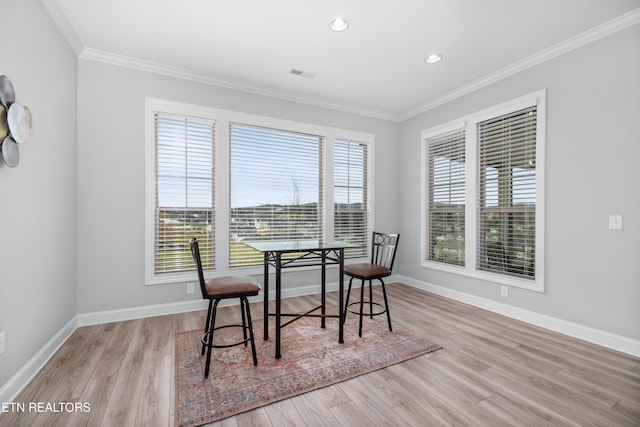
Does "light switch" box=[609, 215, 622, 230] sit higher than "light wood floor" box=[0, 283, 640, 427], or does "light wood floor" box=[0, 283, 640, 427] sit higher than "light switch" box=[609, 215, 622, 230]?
"light switch" box=[609, 215, 622, 230]

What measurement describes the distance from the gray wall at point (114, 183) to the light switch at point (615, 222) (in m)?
4.39

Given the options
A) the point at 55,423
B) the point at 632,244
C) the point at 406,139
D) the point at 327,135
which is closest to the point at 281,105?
the point at 327,135

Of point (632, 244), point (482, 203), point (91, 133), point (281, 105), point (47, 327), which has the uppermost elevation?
point (281, 105)

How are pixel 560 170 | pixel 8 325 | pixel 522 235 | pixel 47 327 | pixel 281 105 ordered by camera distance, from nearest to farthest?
pixel 8 325, pixel 47 327, pixel 560 170, pixel 522 235, pixel 281 105

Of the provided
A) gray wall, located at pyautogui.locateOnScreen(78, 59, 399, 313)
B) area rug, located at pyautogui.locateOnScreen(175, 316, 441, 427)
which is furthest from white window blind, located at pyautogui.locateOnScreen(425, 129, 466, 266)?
gray wall, located at pyautogui.locateOnScreen(78, 59, 399, 313)

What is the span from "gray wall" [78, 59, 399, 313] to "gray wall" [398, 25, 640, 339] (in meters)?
4.03

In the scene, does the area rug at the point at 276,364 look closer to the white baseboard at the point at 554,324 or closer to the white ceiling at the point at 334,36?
the white baseboard at the point at 554,324

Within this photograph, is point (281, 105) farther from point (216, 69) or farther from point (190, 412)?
point (190, 412)

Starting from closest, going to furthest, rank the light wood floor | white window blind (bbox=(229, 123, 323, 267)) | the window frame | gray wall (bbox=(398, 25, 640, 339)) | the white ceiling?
the light wood floor < the white ceiling < gray wall (bbox=(398, 25, 640, 339)) < the window frame < white window blind (bbox=(229, 123, 323, 267))

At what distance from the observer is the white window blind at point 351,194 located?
15.0 ft

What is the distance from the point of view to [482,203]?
3.78 meters

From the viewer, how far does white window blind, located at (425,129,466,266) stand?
4066 mm

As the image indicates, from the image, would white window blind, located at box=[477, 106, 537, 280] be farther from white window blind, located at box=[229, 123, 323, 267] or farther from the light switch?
white window blind, located at box=[229, 123, 323, 267]

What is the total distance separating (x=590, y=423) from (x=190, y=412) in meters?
2.34
